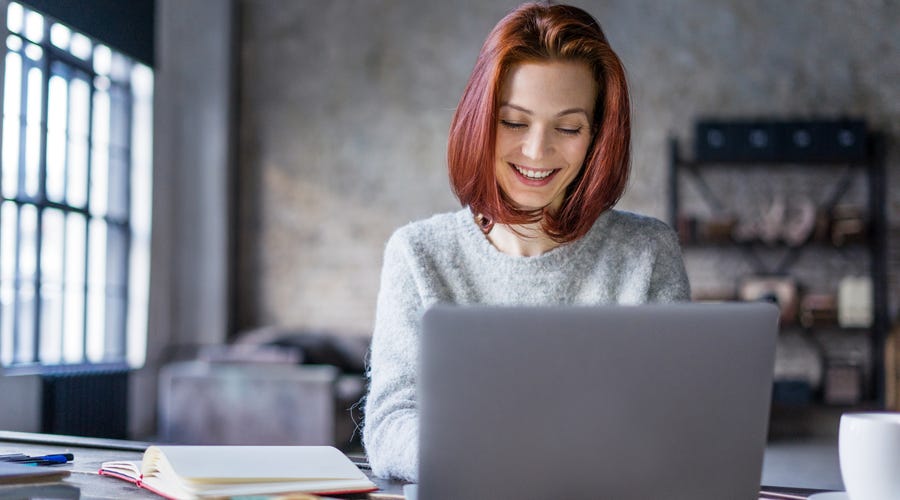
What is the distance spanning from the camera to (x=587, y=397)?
0.82 m

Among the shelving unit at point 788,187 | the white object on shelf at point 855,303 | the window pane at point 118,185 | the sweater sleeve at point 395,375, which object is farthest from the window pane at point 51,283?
the white object on shelf at point 855,303

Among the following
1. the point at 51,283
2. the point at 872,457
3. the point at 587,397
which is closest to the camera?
the point at 587,397

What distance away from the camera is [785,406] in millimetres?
6711

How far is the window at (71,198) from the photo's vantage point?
522 cm

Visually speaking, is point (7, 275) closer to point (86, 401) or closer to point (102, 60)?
point (86, 401)

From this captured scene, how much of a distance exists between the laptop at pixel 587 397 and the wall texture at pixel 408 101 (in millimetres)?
6081

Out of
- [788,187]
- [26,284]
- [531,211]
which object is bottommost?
[26,284]

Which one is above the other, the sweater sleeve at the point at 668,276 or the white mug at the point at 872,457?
the sweater sleeve at the point at 668,276

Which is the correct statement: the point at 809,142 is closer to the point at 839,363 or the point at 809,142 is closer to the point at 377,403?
the point at 839,363

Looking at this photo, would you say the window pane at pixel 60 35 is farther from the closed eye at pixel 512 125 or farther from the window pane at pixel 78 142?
the closed eye at pixel 512 125

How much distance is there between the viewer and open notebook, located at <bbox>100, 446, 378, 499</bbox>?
1000 mm

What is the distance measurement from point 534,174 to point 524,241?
0.15 meters

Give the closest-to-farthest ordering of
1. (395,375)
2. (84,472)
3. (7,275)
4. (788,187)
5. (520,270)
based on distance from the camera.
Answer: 1. (84,472)
2. (395,375)
3. (520,270)
4. (7,275)
5. (788,187)

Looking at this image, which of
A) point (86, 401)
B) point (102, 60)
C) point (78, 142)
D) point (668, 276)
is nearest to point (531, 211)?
point (668, 276)
